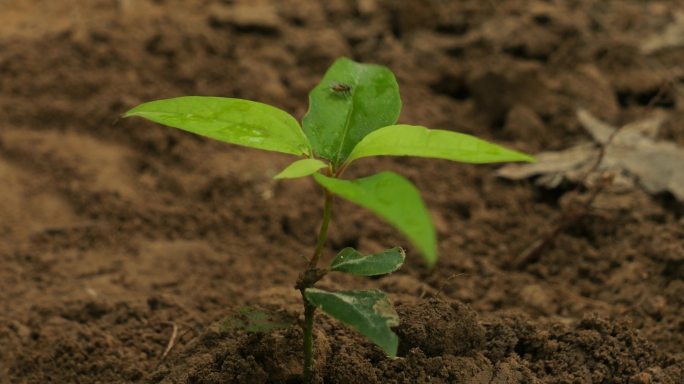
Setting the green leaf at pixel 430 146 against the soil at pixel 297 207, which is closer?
the green leaf at pixel 430 146

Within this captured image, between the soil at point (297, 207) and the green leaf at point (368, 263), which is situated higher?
the green leaf at point (368, 263)

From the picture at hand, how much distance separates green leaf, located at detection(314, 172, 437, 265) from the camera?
1120 millimetres

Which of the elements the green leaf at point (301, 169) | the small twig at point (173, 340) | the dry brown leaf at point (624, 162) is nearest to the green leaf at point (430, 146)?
the green leaf at point (301, 169)

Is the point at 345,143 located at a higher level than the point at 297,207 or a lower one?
higher

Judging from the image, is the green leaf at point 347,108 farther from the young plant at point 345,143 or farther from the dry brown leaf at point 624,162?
the dry brown leaf at point 624,162

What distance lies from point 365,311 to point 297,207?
121 cm

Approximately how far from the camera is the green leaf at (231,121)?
1456 mm

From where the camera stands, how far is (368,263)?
1.53 metres

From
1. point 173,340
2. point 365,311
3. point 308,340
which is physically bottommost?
point 173,340

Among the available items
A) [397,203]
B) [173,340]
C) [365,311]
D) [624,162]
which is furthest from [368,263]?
[624,162]

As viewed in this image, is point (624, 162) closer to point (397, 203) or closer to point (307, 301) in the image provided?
point (307, 301)

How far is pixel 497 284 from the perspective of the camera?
224 centimetres

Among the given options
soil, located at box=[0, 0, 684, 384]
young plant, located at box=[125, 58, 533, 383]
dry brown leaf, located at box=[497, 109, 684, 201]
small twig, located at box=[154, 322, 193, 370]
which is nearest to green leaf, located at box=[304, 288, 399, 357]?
young plant, located at box=[125, 58, 533, 383]

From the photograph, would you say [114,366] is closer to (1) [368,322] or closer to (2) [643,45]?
(1) [368,322]
